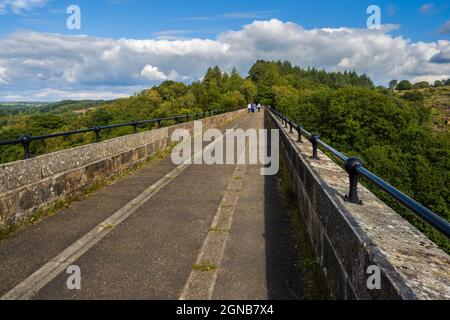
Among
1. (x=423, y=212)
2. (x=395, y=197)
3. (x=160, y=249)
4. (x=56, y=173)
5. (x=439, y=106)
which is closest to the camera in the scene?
(x=423, y=212)

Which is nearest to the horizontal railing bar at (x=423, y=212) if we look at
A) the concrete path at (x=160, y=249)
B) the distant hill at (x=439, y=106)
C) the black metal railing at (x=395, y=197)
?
the black metal railing at (x=395, y=197)

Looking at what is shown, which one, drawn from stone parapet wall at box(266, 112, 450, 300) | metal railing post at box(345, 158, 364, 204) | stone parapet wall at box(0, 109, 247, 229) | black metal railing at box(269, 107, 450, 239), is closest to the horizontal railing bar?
black metal railing at box(269, 107, 450, 239)

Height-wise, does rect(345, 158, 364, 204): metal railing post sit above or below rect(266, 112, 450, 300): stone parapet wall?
above

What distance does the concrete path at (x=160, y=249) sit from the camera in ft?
12.1

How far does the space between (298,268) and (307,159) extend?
2533mm

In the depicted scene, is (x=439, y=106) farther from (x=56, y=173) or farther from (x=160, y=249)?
(x=160, y=249)

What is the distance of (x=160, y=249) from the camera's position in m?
4.69

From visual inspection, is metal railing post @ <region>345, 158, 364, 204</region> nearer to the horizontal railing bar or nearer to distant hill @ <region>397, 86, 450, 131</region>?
the horizontal railing bar

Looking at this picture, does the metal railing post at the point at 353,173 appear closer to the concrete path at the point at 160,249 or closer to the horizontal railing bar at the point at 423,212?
the horizontal railing bar at the point at 423,212

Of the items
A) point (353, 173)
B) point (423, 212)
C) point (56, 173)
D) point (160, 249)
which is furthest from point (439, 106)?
point (423, 212)

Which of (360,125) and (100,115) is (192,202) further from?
(100,115)

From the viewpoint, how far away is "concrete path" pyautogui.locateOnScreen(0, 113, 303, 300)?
368 centimetres
